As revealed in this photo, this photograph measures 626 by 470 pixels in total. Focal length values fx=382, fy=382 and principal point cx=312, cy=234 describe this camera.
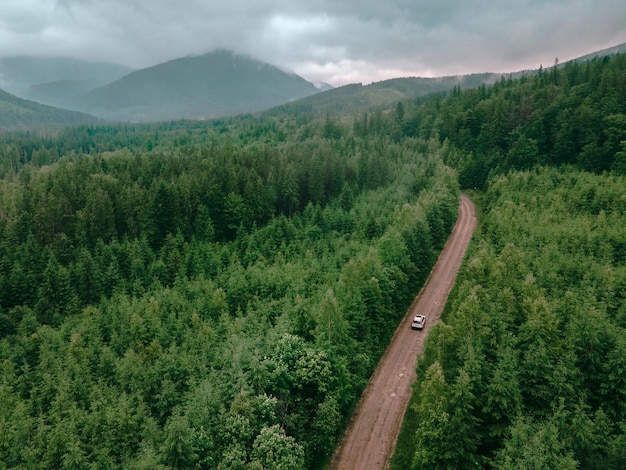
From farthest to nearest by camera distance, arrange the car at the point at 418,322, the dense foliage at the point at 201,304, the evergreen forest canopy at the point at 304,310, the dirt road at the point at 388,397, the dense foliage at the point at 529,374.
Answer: the car at the point at 418,322 < the dirt road at the point at 388,397 < the dense foliage at the point at 201,304 < the evergreen forest canopy at the point at 304,310 < the dense foliage at the point at 529,374

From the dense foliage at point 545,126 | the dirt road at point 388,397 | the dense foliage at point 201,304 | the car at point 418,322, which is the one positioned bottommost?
the dirt road at point 388,397

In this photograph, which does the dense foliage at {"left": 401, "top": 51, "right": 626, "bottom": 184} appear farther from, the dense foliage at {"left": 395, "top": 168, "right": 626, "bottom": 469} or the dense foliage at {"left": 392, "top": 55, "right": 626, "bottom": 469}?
the dense foliage at {"left": 395, "top": 168, "right": 626, "bottom": 469}

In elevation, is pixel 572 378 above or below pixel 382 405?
above

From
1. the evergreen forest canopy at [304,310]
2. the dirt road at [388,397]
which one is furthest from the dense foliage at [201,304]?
the dirt road at [388,397]

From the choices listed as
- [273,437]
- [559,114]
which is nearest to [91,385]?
[273,437]

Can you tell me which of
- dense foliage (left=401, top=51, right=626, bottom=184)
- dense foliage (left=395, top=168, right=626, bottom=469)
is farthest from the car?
dense foliage (left=401, top=51, right=626, bottom=184)

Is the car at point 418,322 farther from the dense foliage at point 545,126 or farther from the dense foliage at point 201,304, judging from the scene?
the dense foliage at point 545,126

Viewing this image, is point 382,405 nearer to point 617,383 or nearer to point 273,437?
point 273,437
